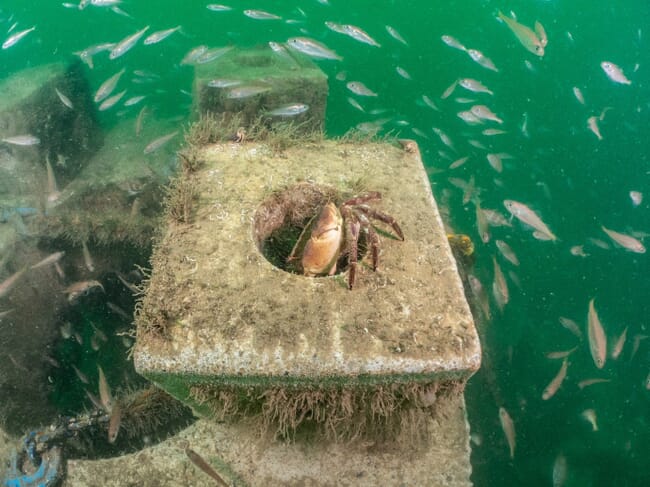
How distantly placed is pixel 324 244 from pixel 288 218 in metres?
1.04

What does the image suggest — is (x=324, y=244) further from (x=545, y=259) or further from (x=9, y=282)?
(x=545, y=259)

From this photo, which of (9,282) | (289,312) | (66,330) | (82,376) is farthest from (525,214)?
(9,282)

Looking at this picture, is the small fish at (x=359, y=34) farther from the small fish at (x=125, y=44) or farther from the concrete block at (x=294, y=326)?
the concrete block at (x=294, y=326)

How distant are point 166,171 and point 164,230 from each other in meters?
5.31

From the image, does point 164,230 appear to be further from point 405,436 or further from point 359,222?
point 405,436

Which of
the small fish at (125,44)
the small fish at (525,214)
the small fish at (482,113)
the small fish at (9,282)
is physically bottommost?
the small fish at (9,282)

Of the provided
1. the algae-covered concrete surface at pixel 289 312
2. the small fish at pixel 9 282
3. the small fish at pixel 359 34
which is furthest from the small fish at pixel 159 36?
the algae-covered concrete surface at pixel 289 312

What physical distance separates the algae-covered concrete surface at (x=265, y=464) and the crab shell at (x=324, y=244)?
5.29 feet

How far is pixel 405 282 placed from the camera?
3137 millimetres

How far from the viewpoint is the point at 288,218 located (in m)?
4.37

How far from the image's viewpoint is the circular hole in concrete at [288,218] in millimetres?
3877

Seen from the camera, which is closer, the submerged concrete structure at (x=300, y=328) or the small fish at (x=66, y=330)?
the submerged concrete structure at (x=300, y=328)

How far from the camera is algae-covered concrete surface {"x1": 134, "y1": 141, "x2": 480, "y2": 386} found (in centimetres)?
259

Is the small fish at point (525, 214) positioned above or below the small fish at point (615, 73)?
below
